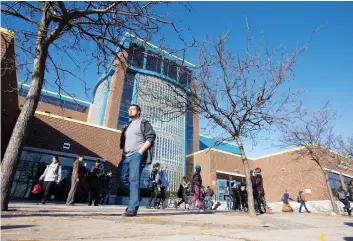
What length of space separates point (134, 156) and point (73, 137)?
1461 centimetres

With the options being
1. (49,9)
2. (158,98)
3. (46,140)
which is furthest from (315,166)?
(49,9)

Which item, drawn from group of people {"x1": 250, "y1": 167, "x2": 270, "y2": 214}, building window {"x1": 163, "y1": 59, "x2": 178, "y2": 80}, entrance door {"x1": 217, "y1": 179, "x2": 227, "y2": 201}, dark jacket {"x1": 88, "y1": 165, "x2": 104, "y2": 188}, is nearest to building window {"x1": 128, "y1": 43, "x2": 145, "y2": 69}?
building window {"x1": 163, "y1": 59, "x2": 178, "y2": 80}

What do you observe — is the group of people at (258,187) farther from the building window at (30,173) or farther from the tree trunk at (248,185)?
the building window at (30,173)

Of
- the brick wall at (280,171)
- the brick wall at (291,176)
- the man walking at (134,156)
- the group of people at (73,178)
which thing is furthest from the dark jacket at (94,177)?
the brick wall at (291,176)

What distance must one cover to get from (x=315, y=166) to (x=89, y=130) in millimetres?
22541

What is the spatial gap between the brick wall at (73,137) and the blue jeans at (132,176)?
41.7ft

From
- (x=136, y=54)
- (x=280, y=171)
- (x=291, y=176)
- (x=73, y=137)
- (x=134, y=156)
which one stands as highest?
(x=280, y=171)

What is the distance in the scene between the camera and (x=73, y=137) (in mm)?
16656

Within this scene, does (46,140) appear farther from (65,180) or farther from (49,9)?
(49,9)

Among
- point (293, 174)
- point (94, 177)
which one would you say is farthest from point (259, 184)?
point (293, 174)

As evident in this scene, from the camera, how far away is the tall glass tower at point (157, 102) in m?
6.11

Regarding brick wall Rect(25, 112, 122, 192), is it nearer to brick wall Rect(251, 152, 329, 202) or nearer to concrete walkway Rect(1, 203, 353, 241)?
concrete walkway Rect(1, 203, 353, 241)

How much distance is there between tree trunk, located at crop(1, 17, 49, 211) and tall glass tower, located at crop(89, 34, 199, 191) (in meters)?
1.76

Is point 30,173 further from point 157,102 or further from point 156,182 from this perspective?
point 157,102
